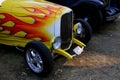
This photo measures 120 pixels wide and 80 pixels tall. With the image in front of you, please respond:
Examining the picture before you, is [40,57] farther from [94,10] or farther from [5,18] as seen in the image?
[94,10]

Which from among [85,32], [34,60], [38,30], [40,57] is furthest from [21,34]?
[85,32]

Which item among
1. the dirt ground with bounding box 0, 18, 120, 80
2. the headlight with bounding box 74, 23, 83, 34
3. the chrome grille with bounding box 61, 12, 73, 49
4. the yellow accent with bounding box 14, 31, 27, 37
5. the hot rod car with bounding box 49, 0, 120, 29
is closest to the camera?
the dirt ground with bounding box 0, 18, 120, 80

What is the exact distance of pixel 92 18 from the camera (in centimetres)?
779

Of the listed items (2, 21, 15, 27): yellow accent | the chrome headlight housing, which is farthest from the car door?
the chrome headlight housing

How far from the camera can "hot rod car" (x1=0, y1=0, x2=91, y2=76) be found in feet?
17.3

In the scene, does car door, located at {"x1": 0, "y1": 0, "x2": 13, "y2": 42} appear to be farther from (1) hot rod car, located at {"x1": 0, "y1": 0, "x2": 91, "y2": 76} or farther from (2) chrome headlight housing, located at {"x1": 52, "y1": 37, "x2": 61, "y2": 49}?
(2) chrome headlight housing, located at {"x1": 52, "y1": 37, "x2": 61, "y2": 49}

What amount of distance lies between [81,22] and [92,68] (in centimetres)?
129

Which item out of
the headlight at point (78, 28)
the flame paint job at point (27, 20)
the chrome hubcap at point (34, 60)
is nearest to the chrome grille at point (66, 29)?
the flame paint job at point (27, 20)

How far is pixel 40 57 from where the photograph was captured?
5.16 metres

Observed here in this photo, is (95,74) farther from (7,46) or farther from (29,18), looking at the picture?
(7,46)

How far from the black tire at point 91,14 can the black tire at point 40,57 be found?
2841 mm

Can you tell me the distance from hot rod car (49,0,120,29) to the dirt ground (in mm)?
768

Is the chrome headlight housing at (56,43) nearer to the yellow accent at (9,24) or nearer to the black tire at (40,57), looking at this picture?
the black tire at (40,57)

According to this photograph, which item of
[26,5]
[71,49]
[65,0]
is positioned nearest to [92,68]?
[71,49]
